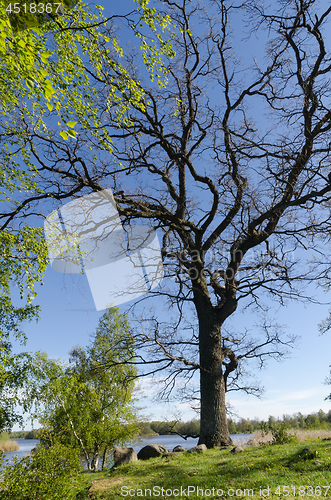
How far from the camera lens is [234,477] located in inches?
209

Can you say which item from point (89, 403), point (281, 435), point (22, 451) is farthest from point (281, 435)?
point (22, 451)

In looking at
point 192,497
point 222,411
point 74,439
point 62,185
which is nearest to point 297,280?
point 222,411

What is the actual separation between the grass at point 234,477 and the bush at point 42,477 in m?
1.27

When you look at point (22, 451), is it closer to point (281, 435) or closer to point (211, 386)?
point (211, 386)

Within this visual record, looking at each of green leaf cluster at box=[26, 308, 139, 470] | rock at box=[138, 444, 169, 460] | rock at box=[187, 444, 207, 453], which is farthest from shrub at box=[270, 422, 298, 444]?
green leaf cluster at box=[26, 308, 139, 470]

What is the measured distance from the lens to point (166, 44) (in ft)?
21.8

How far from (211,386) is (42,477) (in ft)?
16.1

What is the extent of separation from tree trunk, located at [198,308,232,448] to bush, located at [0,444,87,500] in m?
3.88

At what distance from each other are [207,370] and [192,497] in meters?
A: 3.77

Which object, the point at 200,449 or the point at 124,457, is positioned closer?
the point at 200,449

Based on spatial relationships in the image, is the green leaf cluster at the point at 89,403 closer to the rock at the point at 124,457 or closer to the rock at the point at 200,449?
the rock at the point at 124,457

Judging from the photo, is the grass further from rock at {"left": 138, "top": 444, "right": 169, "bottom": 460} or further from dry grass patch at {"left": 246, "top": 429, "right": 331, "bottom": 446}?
rock at {"left": 138, "top": 444, "right": 169, "bottom": 460}

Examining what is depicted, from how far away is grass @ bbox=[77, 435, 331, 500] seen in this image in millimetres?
4445

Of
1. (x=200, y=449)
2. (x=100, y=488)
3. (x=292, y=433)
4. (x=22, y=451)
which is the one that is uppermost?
(x=292, y=433)
